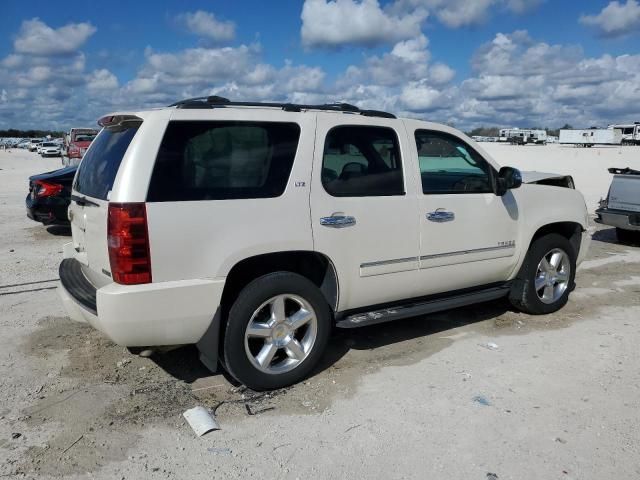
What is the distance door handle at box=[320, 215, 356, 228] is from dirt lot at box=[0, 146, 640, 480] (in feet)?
3.84

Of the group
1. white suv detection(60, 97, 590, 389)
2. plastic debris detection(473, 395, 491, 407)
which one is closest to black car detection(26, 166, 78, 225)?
white suv detection(60, 97, 590, 389)

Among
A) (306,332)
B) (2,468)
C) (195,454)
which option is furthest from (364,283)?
(2,468)

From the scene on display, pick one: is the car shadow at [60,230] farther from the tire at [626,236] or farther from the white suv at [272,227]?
the tire at [626,236]

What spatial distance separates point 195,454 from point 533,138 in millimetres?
103059

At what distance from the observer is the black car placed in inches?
384

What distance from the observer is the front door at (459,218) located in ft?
15.1

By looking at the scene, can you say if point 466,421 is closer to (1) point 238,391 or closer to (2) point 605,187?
(1) point 238,391

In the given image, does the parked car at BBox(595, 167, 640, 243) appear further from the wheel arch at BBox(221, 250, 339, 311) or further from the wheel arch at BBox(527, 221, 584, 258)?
the wheel arch at BBox(221, 250, 339, 311)

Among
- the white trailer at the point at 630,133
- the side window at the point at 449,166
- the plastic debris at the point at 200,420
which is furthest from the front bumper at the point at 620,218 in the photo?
the white trailer at the point at 630,133

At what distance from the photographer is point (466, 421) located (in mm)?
3633

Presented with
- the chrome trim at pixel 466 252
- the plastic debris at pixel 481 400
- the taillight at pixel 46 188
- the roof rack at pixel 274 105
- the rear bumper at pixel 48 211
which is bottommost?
the plastic debris at pixel 481 400

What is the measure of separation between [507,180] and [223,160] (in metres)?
2.59

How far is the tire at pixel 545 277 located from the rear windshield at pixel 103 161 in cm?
377

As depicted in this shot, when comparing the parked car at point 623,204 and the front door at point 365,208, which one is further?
the parked car at point 623,204
